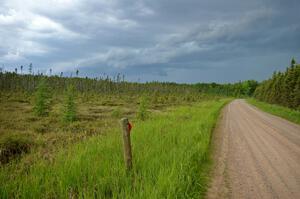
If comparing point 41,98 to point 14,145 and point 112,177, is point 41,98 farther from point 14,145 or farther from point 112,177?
point 112,177

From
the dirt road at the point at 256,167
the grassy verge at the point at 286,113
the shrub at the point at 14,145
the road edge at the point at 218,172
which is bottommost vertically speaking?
the shrub at the point at 14,145

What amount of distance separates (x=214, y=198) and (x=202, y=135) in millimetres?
5157

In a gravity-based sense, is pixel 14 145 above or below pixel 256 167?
below

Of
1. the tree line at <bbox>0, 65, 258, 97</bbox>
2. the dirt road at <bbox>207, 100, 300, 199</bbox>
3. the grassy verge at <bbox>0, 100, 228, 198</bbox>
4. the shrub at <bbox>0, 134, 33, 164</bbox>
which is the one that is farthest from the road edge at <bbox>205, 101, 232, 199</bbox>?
the tree line at <bbox>0, 65, 258, 97</bbox>

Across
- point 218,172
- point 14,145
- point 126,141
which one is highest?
point 126,141

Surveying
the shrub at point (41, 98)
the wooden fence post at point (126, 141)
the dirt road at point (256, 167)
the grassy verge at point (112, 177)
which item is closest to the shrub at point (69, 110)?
the shrub at point (41, 98)

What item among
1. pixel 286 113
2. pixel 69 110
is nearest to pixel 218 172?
pixel 69 110

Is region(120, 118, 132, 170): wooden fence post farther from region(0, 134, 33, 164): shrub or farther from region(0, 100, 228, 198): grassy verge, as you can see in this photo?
region(0, 134, 33, 164): shrub

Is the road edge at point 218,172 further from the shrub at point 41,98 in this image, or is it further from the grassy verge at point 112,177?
the shrub at point 41,98

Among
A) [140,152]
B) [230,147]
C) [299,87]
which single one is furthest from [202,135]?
[299,87]

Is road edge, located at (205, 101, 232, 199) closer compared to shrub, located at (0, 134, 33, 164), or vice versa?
road edge, located at (205, 101, 232, 199)

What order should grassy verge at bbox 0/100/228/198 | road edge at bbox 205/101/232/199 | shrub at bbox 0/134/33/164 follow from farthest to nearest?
shrub at bbox 0/134/33/164
road edge at bbox 205/101/232/199
grassy verge at bbox 0/100/228/198

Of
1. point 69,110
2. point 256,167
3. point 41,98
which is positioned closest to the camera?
point 256,167

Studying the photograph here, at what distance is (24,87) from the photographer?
3460 inches
